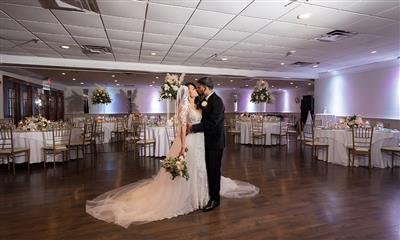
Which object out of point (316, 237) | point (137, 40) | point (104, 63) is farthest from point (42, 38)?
point (316, 237)

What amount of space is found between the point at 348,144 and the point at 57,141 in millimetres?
7512

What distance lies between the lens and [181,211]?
351 centimetres

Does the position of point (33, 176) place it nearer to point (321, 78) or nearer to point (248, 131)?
point (248, 131)

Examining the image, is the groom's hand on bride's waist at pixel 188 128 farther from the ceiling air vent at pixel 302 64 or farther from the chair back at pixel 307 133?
A: the ceiling air vent at pixel 302 64

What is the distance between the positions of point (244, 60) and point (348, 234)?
674 centimetres

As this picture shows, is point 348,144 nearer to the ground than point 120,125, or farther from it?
nearer to the ground

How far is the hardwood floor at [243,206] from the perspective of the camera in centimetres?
297

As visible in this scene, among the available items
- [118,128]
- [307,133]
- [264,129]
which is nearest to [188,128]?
[307,133]

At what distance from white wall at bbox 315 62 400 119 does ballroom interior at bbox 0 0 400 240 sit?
0.05m

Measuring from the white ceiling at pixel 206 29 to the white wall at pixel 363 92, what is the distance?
1109 millimetres

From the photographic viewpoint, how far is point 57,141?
6801mm

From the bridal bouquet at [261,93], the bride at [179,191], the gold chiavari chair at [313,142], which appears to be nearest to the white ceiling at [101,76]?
the bridal bouquet at [261,93]

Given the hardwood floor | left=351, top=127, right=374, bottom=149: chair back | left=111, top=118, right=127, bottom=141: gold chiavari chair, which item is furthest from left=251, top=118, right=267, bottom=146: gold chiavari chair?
left=111, top=118, right=127, bottom=141: gold chiavari chair

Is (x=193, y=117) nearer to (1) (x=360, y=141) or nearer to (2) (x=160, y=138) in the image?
(2) (x=160, y=138)
